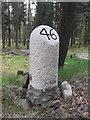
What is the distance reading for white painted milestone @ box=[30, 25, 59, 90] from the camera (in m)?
3.56

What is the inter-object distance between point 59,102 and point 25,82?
81cm

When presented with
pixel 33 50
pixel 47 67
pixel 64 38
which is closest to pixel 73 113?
pixel 47 67

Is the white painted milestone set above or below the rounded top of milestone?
below

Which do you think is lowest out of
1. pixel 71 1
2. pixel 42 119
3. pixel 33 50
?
pixel 42 119

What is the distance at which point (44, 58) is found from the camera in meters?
3.58

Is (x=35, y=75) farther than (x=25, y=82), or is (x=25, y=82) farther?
(x=25, y=82)

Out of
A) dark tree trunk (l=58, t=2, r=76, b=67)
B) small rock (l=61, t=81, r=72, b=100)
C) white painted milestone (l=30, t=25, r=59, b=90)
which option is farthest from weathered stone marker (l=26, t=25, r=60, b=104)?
dark tree trunk (l=58, t=2, r=76, b=67)

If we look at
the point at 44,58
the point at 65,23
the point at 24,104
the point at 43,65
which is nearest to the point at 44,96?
the point at 24,104

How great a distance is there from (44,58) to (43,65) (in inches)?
4.1

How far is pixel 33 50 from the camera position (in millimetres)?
3676

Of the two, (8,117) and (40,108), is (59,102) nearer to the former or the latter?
(40,108)

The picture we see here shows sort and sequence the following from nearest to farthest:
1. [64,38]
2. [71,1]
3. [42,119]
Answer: [42,119], [71,1], [64,38]

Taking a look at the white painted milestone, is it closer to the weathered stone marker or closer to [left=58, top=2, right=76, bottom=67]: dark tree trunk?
the weathered stone marker

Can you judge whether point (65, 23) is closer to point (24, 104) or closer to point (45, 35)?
point (45, 35)
